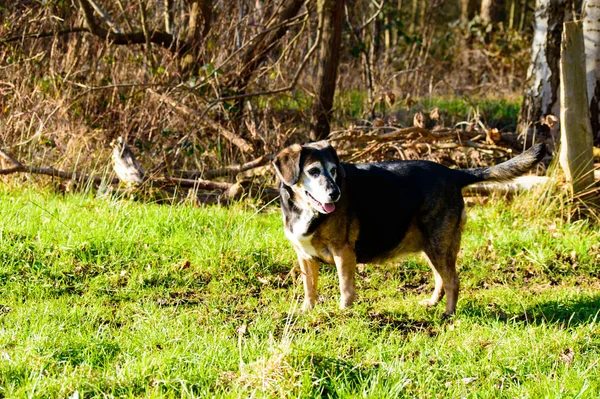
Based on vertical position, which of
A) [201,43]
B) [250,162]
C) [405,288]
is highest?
[201,43]

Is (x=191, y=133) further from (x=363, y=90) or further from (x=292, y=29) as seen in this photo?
(x=363, y=90)

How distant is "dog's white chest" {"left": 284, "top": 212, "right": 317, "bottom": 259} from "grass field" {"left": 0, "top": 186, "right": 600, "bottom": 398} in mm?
448

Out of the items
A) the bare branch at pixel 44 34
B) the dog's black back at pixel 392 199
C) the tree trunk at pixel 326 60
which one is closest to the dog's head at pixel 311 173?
the dog's black back at pixel 392 199

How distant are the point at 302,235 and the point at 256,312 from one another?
762 mm

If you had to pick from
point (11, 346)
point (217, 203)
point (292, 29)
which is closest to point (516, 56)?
point (292, 29)

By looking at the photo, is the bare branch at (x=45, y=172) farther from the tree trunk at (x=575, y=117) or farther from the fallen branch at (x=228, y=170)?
the tree trunk at (x=575, y=117)

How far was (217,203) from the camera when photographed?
7.83 m

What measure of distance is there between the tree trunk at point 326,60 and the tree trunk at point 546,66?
251 centimetres

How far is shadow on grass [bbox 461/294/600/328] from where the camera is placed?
5230 millimetres

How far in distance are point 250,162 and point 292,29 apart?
4.03 m

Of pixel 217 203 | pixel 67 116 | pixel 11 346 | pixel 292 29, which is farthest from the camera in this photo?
pixel 292 29

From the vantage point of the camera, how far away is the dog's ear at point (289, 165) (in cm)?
495

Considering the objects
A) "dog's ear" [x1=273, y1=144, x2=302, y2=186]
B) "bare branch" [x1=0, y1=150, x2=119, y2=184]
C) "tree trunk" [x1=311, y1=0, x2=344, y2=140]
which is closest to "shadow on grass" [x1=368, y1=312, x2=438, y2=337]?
A: "dog's ear" [x1=273, y1=144, x2=302, y2=186]

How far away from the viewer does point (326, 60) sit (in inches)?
362
